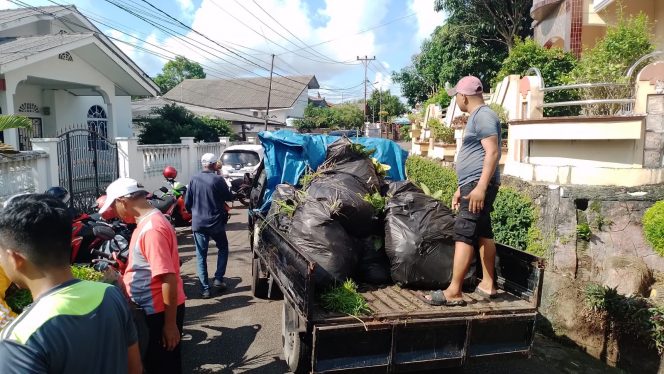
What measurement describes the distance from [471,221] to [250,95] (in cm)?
4097

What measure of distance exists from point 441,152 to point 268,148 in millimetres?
5487

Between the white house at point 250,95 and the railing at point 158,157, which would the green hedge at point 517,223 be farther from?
the white house at point 250,95

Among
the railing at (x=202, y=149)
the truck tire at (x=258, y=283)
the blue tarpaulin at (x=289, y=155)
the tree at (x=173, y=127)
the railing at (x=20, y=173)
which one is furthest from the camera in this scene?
the tree at (x=173, y=127)

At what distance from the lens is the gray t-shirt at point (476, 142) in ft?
11.2

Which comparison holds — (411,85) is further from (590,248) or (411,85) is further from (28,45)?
(590,248)

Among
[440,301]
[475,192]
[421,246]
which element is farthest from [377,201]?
[440,301]

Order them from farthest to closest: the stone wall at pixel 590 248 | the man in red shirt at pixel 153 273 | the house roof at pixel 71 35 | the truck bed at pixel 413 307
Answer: the house roof at pixel 71 35 < the stone wall at pixel 590 248 < the truck bed at pixel 413 307 < the man in red shirt at pixel 153 273

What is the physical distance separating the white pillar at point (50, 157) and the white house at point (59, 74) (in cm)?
366

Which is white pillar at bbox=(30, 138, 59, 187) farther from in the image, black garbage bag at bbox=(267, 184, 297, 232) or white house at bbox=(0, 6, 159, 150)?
black garbage bag at bbox=(267, 184, 297, 232)

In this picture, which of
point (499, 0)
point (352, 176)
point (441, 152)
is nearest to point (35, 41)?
point (441, 152)

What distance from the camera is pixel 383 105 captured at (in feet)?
179

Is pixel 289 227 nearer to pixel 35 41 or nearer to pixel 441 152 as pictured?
pixel 441 152

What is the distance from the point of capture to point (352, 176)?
4.58 m

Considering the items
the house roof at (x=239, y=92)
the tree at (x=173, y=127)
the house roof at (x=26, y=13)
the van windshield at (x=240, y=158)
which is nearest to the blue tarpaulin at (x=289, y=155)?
the van windshield at (x=240, y=158)
